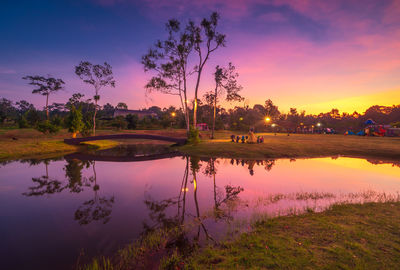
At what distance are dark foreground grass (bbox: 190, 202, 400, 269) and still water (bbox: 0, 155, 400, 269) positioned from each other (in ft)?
3.89

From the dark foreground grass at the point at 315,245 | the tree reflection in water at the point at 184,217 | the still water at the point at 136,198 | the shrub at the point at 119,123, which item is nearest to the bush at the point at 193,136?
the still water at the point at 136,198

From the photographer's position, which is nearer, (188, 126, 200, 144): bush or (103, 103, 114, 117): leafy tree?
(188, 126, 200, 144): bush

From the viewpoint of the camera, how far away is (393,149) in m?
24.3

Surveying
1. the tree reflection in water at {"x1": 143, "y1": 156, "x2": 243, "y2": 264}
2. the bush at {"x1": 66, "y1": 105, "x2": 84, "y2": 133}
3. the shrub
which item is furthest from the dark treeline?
the tree reflection in water at {"x1": 143, "y1": 156, "x2": 243, "y2": 264}

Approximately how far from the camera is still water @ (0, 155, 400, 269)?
618 centimetres

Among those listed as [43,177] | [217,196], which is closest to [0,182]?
[43,177]

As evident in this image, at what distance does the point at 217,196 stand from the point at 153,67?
27.4m

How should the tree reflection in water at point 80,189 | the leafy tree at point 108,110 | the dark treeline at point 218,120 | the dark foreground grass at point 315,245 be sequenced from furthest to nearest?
the leafy tree at point 108,110
the dark treeline at point 218,120
the tree reflection in water at point 80,189
the dark foreground grass at point 315,245

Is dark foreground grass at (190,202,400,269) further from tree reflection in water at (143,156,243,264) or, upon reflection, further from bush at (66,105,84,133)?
bush at (66,105,84,133)

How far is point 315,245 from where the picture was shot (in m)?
5.09

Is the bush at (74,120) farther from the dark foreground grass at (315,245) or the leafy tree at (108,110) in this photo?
the leafy tree at (108,110)

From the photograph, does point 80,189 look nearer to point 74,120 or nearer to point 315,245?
point 315,245

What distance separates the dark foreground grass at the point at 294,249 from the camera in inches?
173

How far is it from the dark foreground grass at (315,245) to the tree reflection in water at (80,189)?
5.75 m
